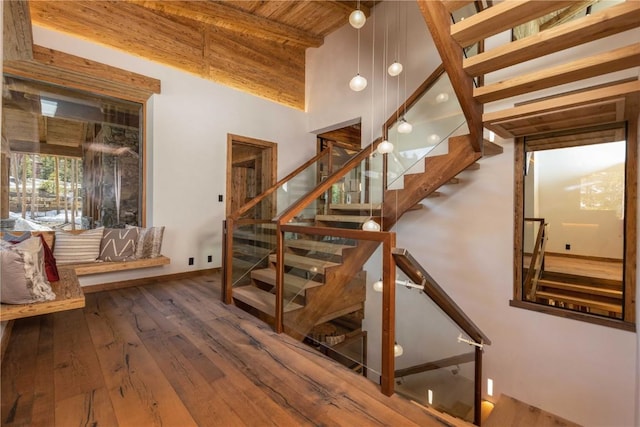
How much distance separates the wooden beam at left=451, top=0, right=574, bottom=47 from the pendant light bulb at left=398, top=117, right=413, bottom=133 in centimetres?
149

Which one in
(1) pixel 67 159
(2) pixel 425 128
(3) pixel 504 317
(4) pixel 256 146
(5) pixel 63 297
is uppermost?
(4) pixel 256 146

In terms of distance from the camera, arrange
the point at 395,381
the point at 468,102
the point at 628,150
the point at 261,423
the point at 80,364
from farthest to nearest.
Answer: the point at 628,150, the point at 468,102, the point at 80,364, the point at 395,381, the point at 261,423

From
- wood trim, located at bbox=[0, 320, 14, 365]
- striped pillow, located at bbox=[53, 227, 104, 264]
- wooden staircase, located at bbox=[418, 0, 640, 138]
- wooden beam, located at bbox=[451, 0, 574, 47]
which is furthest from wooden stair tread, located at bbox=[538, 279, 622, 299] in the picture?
striped pillow, located at bbox=[53, 227, 104, 264]

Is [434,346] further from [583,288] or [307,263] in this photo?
[583,288]

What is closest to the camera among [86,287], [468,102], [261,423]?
[261,423]

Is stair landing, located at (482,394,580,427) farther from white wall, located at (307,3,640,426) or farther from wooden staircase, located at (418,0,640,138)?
wooden staircase, located at (418,0,640,138)

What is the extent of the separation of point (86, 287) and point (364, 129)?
14.8 feet

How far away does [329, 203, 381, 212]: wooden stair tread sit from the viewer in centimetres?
352

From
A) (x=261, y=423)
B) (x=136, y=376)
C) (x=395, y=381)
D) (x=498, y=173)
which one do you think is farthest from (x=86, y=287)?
(x=498, y=173)

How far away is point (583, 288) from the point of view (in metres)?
3.04

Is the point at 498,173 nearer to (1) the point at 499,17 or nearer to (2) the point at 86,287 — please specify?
(1) the point at 499,17

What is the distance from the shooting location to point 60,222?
3645 millimetres

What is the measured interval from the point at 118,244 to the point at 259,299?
79.7 inches

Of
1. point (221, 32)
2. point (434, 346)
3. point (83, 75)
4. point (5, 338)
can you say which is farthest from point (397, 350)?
point (221, 32)
